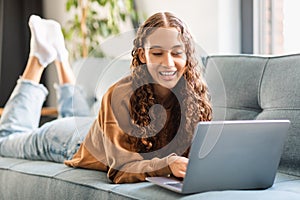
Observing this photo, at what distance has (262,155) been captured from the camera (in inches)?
60.9

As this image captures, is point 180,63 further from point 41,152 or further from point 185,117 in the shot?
point 41,152

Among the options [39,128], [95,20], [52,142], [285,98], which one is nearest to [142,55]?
[285,98]

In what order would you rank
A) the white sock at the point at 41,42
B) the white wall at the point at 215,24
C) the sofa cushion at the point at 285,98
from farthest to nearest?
the white wall at the point at 215,24 → the white sock at the point at 41,42 → the sofa cushion at the point at 285,98

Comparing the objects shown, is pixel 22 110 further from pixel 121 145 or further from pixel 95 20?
pixel 95 20

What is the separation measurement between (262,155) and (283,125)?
9cm

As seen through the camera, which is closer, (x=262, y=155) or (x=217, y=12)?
(x=262, y=155)

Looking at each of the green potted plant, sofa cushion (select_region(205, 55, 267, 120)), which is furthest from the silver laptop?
the green potted plant

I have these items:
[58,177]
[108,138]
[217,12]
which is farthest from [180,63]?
[217,12]

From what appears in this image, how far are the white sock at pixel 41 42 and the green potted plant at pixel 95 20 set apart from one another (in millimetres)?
628

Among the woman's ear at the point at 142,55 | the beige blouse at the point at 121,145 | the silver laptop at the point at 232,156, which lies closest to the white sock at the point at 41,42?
the beige blouse at the point at 121,145

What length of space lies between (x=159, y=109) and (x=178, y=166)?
209 mm

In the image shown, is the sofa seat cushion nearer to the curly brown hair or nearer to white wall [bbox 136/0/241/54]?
the curly brown hair

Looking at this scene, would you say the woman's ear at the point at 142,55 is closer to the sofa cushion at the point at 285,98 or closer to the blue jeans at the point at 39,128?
the blue jeans at the point at 39,128

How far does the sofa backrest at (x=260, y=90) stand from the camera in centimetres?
183
